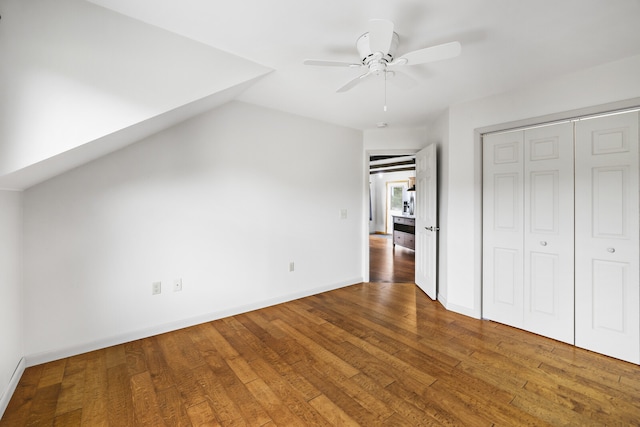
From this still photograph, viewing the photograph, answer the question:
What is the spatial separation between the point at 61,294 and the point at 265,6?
8.47 feet

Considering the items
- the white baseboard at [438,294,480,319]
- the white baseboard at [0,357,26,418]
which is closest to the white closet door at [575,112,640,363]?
the white baseboard at [438,294,480,319]

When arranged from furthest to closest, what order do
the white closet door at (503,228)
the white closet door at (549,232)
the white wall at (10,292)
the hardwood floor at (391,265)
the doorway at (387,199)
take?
the doorway at (387,199) → the hardwood floor at (391,265) → the white closet door at (503,228) → the white closet door at (549,232) → the white wall at (10,292)

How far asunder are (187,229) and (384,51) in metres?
2.32

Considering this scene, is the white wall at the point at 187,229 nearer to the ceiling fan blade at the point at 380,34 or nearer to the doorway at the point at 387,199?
the ceiling fan blade at the point at 380,34

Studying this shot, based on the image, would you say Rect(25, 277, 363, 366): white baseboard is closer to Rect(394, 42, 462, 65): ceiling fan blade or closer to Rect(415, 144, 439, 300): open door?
Rect(415, 144, 439, 300): open door

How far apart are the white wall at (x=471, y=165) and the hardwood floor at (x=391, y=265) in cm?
132

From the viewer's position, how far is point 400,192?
10.1m

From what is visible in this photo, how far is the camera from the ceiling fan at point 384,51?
1.38 m

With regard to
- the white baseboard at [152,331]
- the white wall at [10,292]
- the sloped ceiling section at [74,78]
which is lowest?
the white baseboard at [152,331]

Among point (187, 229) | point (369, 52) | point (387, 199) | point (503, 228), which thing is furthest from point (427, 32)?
point (387, 199)

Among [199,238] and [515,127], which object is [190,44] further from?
[515,127]

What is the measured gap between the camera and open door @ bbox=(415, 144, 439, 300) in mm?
3367

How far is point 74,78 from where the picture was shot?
4.90 feet

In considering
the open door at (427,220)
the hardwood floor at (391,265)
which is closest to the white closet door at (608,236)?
the open door at (427,220)
